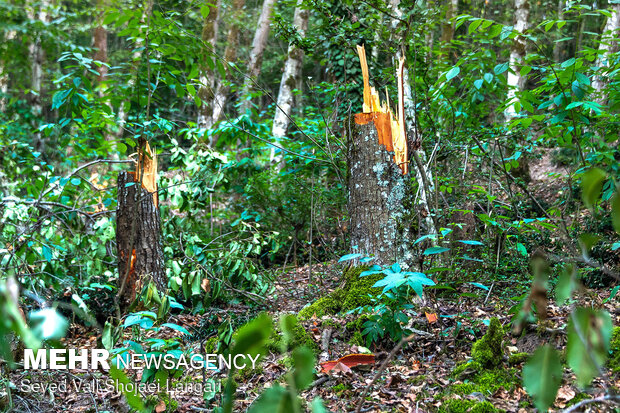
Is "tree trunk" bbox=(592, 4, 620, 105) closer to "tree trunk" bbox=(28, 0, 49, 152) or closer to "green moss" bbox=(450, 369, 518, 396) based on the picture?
"green moss" bbox=(450, 369, 518, 396)

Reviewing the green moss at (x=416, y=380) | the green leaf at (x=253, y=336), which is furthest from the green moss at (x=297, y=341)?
the green leaf at (x=253, y=336)

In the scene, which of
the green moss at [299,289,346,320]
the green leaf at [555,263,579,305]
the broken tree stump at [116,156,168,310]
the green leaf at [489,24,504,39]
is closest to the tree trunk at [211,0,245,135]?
the broken tree stump at [116,156,168,310]

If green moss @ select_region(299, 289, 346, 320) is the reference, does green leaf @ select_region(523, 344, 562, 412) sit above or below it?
above

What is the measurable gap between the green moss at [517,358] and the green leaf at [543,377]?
2.35 meters

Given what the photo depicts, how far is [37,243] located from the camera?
462 cm

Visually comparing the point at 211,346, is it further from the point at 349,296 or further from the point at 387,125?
the point at 387,125

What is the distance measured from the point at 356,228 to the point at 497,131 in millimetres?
3106

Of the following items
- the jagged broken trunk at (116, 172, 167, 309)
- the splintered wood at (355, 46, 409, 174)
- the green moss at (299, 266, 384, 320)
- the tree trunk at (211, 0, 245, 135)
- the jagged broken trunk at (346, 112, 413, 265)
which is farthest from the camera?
the tree trunk at (211, 0, 245, 135)

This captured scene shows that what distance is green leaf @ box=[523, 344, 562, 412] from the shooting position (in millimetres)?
771

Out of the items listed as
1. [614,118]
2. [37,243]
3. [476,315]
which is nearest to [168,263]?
[37,243]

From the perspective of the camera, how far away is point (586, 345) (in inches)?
30.9

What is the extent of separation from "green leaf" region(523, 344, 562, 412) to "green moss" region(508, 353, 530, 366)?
235 centimetres

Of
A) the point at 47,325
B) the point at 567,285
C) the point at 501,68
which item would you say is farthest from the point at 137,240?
the point at 567,285

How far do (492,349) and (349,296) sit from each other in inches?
53.0
